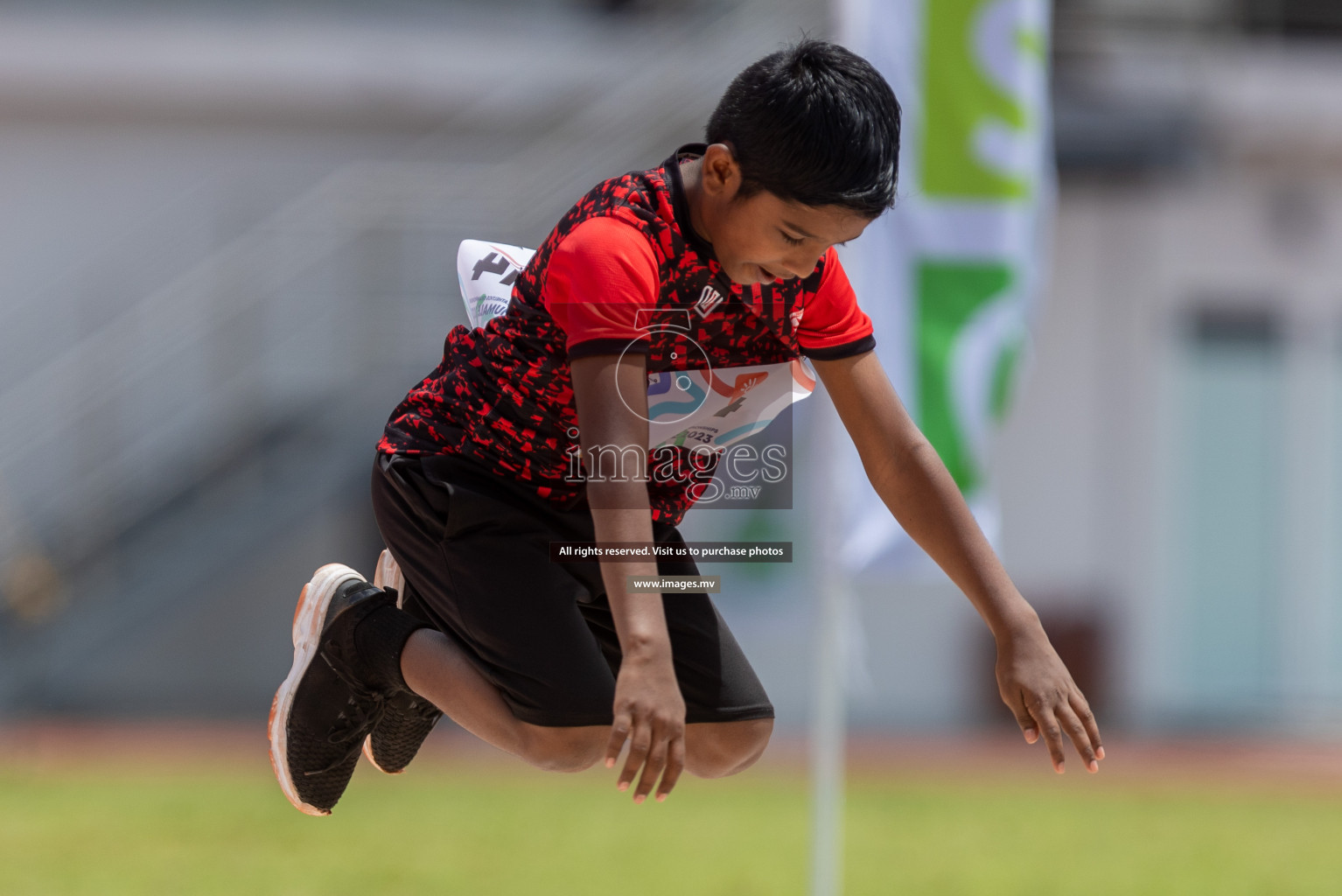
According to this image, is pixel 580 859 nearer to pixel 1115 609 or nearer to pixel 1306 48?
pixel 1115 609

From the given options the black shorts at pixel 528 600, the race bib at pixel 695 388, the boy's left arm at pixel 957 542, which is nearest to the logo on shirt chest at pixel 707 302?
the race bib at pixel 695 388

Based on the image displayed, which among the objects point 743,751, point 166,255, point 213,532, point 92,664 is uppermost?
point 743,751

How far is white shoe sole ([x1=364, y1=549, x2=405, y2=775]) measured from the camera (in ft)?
10.8

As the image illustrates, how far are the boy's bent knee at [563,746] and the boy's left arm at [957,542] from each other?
0.67 m

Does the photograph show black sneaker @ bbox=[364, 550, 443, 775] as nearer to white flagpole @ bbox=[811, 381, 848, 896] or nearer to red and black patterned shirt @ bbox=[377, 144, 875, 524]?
red and black patterned shirt @ bbox=[377, 144, 875, 524]

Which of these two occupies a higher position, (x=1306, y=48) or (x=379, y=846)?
(x=1306, y=48)

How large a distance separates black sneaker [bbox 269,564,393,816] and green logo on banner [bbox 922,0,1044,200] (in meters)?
2.59

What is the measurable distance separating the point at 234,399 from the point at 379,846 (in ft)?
14.1

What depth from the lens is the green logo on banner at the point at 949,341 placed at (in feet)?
16.1

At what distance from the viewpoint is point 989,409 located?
16.4ft

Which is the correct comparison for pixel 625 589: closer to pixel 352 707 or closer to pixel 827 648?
pixel 352 707

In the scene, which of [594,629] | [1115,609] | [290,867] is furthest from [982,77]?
[1115,609]

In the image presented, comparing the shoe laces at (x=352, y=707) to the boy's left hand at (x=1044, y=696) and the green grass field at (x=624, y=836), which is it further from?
the green grass field at (x=624, y=836)

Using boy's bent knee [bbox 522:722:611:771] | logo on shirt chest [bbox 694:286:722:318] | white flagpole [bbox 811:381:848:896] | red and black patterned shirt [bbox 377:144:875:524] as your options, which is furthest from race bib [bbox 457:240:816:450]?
white flagpole [bbox 811:381:848:896]
